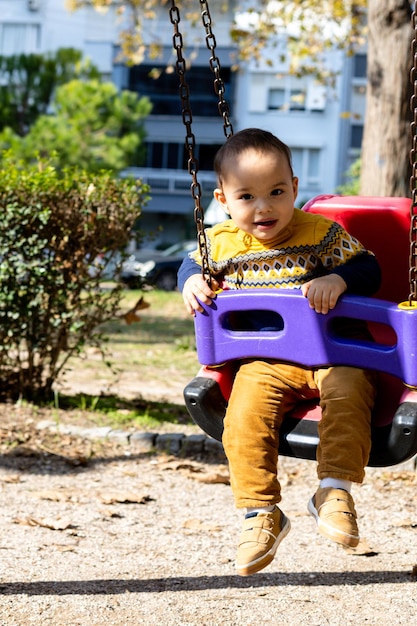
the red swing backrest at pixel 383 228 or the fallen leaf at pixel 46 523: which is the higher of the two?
the red swing backrest at pixel 383 228

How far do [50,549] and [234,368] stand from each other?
1515 mm

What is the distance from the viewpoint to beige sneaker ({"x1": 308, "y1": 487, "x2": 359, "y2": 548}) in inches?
104

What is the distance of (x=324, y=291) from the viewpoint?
2.83m

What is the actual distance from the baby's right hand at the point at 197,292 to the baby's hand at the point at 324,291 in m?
Result: 0.29

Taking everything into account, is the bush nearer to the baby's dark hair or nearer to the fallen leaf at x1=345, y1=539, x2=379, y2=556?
the fallen leaf at x1=345, y1=539, x2=379, y2=556

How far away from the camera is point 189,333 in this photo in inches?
452

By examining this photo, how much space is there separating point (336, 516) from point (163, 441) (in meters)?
3.24

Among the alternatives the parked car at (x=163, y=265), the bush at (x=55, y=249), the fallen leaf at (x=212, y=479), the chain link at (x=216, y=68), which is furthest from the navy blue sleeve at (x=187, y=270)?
the parked car at (x=163, y=265)

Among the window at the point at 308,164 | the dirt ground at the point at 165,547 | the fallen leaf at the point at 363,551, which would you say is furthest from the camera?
the window at the point at 308,164

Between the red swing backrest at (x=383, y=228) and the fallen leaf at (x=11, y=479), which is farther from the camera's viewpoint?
the fallen leaf at (x=11, y=479)

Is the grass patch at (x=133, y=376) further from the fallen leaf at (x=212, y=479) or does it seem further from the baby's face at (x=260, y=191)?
the baby's face at (x=260, y=191)

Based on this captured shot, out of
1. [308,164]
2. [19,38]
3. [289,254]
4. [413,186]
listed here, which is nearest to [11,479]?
[289,254]

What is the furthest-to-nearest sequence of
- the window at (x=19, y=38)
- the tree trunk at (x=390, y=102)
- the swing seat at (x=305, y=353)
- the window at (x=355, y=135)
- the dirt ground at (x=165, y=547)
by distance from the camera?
the window at (x=19, y=38), the window at (x=355, y=135), the tree trunk at (x=390, y=102), the dirt ground at (x=165, y=547), the swing seat at (x=305, y=353)

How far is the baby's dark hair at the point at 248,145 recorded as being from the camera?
290cm
